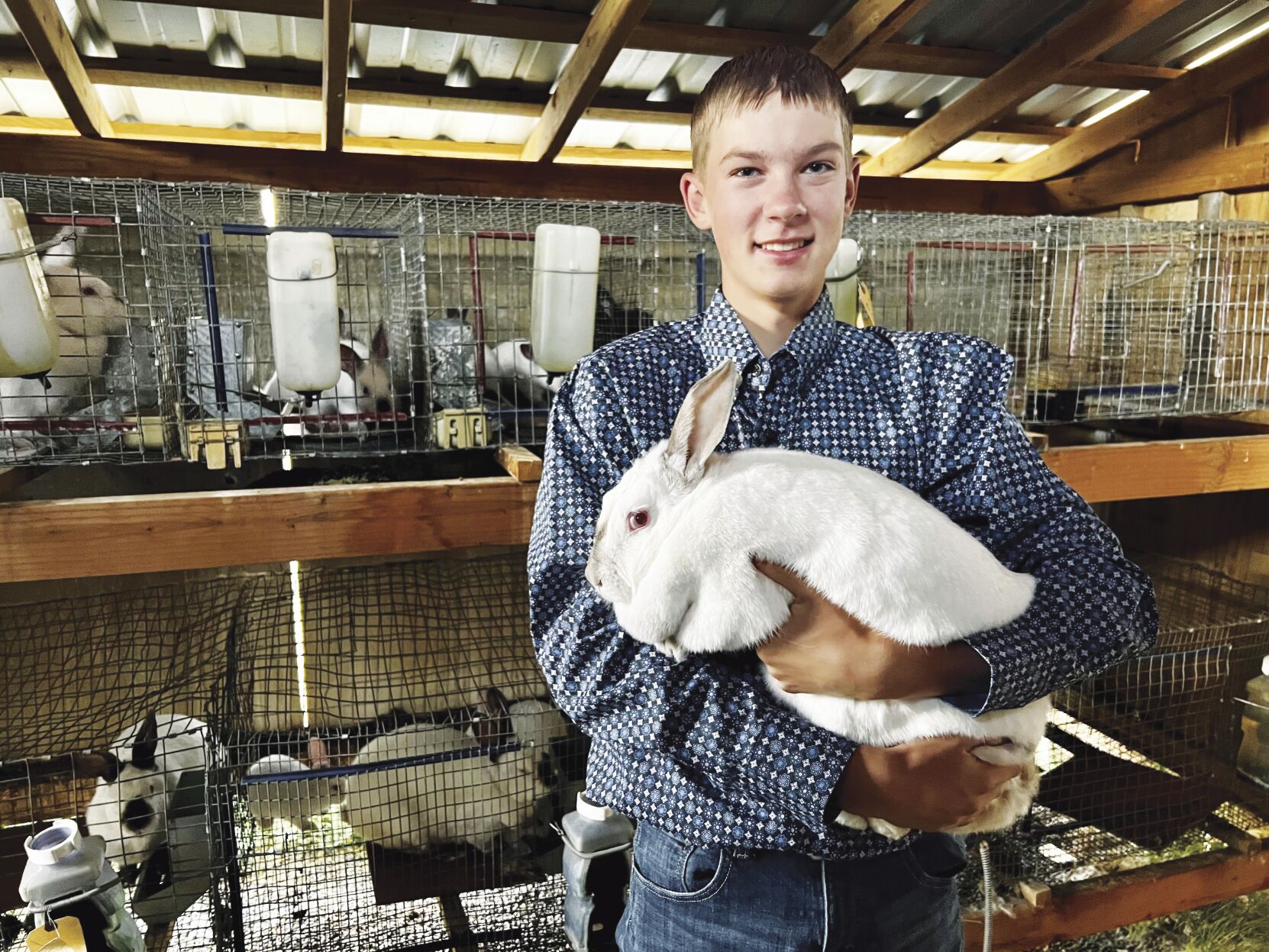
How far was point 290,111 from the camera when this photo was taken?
2.58m

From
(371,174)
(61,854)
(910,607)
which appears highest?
(371,174)

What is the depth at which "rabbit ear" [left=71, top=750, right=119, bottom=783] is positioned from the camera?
1.98 metres

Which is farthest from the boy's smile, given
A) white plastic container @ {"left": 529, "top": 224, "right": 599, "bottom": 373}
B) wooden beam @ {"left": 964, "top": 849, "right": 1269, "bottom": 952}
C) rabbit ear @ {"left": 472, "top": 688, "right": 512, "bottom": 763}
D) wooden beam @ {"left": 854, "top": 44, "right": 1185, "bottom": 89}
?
wooden beam @ {"left": 964, "top": 849, "right": 1269, "bottom": 952}

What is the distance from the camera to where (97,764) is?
6.53ft

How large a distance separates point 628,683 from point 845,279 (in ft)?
5.39

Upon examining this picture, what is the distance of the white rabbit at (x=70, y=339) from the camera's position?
1825 mm

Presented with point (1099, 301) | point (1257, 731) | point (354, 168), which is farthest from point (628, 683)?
point (1099, 301)

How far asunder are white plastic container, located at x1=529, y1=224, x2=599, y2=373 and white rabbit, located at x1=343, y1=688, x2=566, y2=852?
1.00m

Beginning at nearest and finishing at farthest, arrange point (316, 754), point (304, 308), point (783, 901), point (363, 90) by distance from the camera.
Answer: point (783, 901) → point (304, 308) → point (316, 754) → point (363, 90)

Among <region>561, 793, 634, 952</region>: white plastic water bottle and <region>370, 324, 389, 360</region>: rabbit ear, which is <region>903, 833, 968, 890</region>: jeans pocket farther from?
<region>370, 324, 389, 360</region>: rabbit ear

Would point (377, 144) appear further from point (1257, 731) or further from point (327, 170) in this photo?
point (1257, 731)

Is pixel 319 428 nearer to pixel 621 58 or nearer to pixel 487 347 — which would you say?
pixel 487 347

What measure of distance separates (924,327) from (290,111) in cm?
233

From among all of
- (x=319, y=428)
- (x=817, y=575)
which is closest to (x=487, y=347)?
(x=319, y=428)
